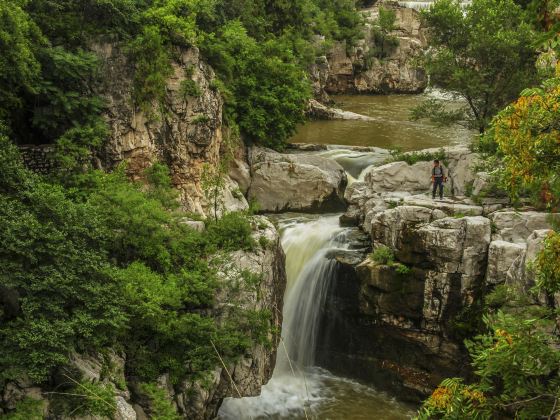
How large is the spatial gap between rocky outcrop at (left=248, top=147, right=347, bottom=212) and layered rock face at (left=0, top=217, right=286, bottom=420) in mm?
4887

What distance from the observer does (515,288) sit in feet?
44.4

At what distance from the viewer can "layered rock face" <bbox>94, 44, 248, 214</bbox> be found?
55.7ft

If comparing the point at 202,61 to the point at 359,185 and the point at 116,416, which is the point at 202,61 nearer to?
the point at 359,185

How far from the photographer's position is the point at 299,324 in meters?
17.6

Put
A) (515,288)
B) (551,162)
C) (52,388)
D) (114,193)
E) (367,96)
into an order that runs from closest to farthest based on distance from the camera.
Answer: (551,162) → (52,388) → (515,288) → (114,193) → (367,96)

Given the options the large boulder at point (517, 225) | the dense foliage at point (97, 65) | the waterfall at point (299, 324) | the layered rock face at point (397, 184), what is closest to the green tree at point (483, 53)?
the layered rock face at point (397, 184)

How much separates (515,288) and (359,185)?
838 centimetres

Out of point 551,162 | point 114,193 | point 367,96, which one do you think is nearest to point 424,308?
point 114,193

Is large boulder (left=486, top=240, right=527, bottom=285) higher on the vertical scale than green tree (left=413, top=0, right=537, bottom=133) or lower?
lower

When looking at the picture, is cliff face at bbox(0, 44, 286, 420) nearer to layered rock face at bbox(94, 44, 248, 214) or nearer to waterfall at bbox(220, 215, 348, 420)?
layered rock face at bbox(94, 44, 248, 214)

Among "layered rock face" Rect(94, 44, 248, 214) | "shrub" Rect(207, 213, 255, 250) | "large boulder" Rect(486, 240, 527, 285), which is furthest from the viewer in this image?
"layered rock face" Rect(94, 44, 248, 214)

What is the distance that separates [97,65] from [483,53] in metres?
13.9

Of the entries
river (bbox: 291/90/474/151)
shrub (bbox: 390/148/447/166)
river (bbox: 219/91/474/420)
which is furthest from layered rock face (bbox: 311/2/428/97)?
shrub (bbox: 390/148/447/166)

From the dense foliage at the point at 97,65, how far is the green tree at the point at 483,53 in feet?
18.8
